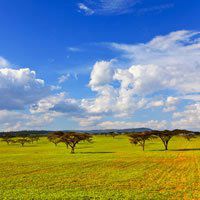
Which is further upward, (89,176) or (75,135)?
(75,135)

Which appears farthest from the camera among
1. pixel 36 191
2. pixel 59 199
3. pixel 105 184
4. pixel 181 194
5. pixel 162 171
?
pixel 162 171

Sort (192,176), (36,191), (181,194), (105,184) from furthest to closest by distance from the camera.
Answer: (192,176) → (105,184) → (36,191) → (181,194)

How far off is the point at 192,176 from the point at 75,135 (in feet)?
223

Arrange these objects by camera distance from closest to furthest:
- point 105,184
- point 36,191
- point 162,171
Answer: point 36,191, point 105,184, point 162,171

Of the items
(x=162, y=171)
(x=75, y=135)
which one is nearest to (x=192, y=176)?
(x=162, y=171)

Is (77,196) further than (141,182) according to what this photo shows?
No

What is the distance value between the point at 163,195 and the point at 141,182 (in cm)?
977

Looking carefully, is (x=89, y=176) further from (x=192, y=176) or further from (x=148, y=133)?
(x=148, y=133)

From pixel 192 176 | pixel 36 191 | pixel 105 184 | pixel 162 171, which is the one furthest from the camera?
pixel 162 171

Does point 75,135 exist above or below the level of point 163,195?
above

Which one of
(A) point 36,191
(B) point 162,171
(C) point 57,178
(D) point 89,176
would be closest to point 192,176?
(B) point 162,171

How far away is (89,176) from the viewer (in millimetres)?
53156

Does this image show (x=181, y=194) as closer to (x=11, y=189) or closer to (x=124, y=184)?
(x=124, y=184)

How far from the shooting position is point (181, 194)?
37.6 m
